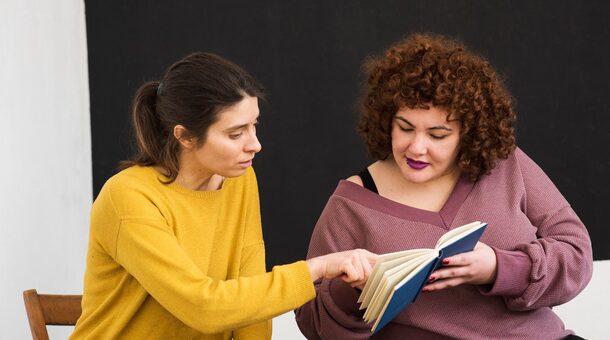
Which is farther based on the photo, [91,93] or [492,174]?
[91,93]

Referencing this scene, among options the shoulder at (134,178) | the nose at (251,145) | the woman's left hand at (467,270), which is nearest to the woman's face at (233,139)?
the nose at (251,145)

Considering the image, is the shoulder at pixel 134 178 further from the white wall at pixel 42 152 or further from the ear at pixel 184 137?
the white wall at pixel 42 152

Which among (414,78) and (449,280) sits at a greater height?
(414,78)

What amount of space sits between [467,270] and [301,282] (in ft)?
1.21

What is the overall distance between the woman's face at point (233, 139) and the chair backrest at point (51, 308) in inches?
26.6

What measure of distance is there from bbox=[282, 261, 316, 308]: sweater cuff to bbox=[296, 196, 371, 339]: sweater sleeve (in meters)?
A: 0.22

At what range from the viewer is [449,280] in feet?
6.65

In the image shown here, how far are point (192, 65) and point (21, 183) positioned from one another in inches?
40.4

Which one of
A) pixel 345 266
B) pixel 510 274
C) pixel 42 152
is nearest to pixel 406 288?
pixel 345 266

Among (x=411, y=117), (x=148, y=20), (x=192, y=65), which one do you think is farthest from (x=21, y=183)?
(x=411, y=117)

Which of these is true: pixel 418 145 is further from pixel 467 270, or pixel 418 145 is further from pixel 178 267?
pixel 178 267

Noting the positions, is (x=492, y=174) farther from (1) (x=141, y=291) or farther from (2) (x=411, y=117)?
(1) (x=141, y=291)

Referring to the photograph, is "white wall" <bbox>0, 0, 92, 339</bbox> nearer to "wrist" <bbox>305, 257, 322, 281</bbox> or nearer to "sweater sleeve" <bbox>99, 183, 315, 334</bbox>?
"sweater sleeve" <bbox>99, 183, 315, 334</bbox>

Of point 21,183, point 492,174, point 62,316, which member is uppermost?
point 492,174
